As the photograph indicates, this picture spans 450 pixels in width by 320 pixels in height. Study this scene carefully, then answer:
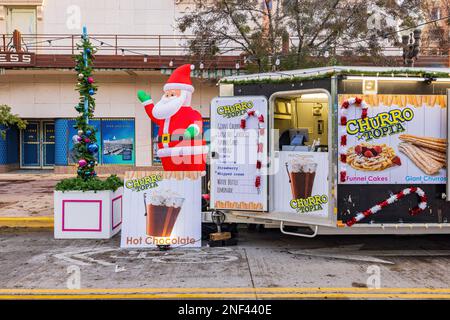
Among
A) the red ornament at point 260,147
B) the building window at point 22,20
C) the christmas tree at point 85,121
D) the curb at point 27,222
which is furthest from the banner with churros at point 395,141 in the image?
the building window at point 22,20

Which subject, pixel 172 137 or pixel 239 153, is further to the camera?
pixel 172 137

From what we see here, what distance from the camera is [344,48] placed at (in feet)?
47.1

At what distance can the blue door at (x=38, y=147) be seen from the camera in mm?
22500

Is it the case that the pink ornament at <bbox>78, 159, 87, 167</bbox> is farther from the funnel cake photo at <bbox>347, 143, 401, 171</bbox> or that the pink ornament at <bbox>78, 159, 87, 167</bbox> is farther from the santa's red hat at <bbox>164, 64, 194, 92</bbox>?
the funnel cake photo at <bbox>347, 143, 401, 171</bbox>

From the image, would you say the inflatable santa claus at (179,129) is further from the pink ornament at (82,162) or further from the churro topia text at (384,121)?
the churro topia text at (384,121)

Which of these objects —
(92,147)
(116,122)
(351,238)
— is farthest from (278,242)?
(116,122)

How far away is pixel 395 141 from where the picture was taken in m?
7.11

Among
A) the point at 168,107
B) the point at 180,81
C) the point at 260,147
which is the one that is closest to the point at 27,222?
the point at 168,107

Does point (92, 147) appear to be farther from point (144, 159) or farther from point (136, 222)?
point (144, 159)

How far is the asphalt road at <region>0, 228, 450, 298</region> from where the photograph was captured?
574cm

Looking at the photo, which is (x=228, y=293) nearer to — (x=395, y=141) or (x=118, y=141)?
(x=395, y=141)

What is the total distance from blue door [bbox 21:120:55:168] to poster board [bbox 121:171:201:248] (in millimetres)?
16131

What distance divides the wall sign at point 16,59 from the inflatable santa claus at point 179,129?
11812 mm

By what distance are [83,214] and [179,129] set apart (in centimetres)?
267
